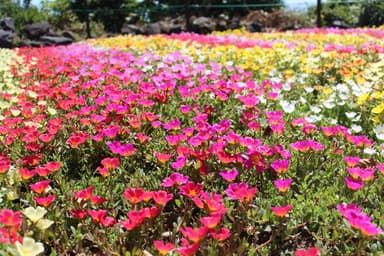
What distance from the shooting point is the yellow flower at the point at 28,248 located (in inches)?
68.2

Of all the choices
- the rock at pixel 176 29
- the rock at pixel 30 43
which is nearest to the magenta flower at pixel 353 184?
the rock at pixel 30 43

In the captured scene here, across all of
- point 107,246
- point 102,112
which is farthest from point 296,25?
point 107,246

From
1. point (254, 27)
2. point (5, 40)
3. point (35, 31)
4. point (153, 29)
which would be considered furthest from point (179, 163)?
point (254, 27)

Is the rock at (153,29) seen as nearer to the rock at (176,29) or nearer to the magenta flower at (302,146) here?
the rock at (176,29)

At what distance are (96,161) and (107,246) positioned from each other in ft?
3.55

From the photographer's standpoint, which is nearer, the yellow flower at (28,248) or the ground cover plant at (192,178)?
the yellow flower at (28,248)

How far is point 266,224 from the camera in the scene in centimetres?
229

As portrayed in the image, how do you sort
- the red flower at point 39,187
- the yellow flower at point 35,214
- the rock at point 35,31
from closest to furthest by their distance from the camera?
1. the yellow flower at point 35,214
2. the red flower at point 39,187
3. the rock at point 35,31

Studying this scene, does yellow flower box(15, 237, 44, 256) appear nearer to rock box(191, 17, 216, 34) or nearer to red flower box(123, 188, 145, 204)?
red flower box(123, 188, 145, 204)

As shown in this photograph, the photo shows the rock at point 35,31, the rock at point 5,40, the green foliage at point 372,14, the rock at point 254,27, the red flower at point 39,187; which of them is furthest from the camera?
the green foliage at point 372,14

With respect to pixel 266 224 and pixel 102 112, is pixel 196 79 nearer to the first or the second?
pixel 102 112

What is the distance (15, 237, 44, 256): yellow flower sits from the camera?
1.73m

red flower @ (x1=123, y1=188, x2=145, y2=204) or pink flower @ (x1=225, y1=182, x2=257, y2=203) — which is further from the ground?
red flower @ (x1=123, y1=188, x2=145, y2=204)

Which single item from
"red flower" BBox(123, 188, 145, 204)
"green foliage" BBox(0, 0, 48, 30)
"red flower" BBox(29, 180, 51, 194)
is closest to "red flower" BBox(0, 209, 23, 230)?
"red flower" BBox(29, 180, 51, 194)
